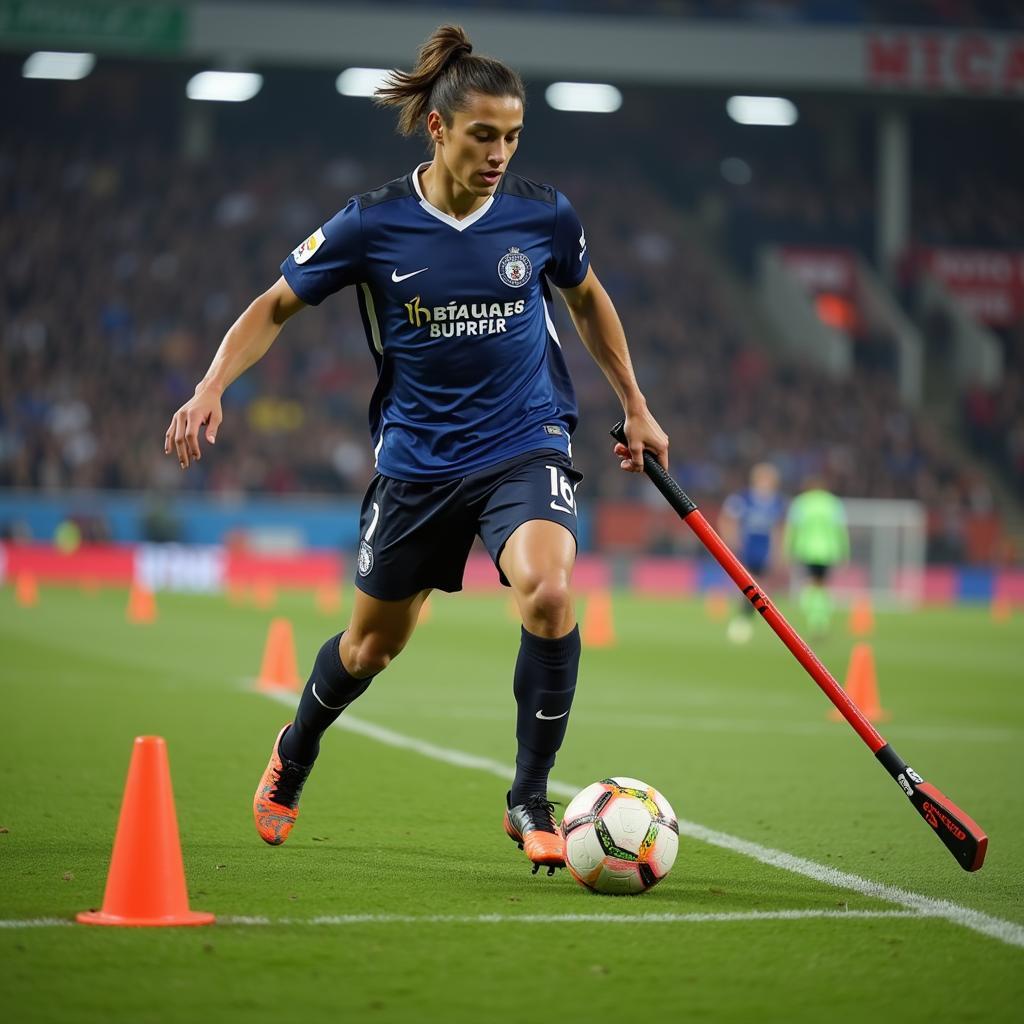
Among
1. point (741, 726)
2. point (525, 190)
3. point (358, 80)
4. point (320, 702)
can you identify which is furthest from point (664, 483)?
point (358, 80)

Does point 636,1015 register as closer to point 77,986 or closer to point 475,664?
point 77,986

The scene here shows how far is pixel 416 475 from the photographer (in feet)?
18.2

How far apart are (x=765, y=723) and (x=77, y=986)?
761 centimetres

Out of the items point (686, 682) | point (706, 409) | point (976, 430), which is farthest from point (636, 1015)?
point (976, 430)

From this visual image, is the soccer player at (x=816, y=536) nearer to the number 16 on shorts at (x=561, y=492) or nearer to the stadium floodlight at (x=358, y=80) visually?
the number 16 on shorts at (x=561, y=492)

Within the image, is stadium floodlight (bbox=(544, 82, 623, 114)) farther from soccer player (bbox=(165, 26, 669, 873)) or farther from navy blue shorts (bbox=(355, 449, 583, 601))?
navy blue shorts (bbox=(355, 449, 583, 601))

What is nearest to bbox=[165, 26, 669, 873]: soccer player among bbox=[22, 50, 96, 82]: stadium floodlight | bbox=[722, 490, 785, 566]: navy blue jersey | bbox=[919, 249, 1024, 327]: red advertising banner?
bbox=[722, 490, 785, 566]: navy blue jersey

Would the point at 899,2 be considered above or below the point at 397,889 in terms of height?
above

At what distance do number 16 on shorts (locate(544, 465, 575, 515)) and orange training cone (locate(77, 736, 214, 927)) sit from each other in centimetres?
161

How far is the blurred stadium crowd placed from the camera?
31.8 m

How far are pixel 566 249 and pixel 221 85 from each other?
115 feet

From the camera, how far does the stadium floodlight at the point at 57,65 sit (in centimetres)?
3734

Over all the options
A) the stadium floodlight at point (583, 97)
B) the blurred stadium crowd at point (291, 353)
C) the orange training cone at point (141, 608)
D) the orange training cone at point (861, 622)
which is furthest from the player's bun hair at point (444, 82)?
the stadium floodlight at point (583, 97)

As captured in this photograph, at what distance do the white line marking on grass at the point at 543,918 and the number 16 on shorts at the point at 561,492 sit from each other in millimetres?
1349
